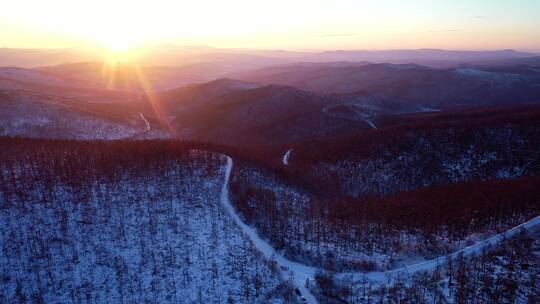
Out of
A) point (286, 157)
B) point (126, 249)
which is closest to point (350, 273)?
point (126, 249)

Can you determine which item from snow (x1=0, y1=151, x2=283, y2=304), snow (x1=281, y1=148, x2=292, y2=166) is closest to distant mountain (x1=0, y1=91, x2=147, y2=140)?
snow (x1=281, y1=148, x2=292, y2=166)

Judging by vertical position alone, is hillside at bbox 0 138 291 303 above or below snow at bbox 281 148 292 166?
above

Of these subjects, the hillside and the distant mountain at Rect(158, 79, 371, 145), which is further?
the distant mountain at Rect(158, 79, 371, 145)

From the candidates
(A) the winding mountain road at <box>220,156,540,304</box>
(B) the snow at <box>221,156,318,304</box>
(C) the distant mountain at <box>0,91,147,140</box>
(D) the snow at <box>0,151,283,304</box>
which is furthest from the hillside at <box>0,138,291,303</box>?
(C) the distant mountain at <box>0,91,147,140</box>

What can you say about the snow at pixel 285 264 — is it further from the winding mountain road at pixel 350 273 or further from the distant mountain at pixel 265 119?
the distant mountain at pixel 265 119

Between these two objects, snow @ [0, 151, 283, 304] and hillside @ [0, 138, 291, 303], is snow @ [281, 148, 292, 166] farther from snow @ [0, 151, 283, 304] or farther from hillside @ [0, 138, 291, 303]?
snow @ [0, 151, 283, 304]

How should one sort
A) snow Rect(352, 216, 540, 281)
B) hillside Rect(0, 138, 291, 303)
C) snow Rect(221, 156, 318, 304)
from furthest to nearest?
snow Rect(352, 216, 540, 281) < snow Rect(221, 156, 318, 304) < hillside Rect(0, 138, 291, 303)

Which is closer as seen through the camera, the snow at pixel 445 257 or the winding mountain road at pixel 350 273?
the winding mountain road at pixel 350 273

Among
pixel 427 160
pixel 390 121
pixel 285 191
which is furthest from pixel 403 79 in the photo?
pixel 285 191

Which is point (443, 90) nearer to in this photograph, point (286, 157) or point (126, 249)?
point (286, 157)

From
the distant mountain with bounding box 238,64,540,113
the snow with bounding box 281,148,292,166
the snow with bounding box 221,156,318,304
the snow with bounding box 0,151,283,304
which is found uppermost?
the distant mountain with bounding box 238,64,540,113

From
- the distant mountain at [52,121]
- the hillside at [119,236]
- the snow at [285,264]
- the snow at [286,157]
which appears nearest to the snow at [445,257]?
the snow at [285,264]

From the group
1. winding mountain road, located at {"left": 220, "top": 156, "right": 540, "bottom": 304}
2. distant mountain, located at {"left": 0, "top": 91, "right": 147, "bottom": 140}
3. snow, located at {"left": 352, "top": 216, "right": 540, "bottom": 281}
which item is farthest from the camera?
distant mountain, located at {"left": 0, "top": 91, "right": 147, "bottom": 140}
